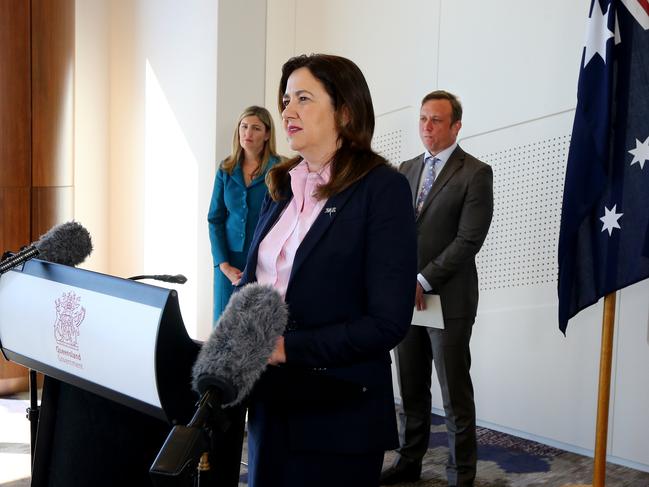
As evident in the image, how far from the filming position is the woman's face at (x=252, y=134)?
3.80 m

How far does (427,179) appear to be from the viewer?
10.9ft

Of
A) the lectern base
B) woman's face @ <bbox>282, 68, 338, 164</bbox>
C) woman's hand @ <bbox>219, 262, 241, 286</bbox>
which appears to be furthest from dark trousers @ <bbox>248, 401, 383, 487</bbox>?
woman's hand @ <bbox>219, 262, 241, 286</bbox>

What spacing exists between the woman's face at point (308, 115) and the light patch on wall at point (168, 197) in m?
3.76

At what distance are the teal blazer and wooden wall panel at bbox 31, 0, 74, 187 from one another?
1.39 meters

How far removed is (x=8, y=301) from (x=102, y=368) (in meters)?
0.43

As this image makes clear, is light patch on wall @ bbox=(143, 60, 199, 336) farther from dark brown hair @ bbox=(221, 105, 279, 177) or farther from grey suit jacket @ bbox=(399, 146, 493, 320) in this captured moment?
grey suit jacket @ bbox=(399, 146, 493, 320)

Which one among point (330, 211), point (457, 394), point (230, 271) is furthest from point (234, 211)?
point (330, 211)

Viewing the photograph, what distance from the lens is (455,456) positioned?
3160mm

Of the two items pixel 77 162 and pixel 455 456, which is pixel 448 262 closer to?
pixel 455 456

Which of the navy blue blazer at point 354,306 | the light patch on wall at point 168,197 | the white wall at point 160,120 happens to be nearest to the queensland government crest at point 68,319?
the navy blue blazer at point 354,306

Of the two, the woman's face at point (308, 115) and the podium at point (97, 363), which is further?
the woman's face at point (308, 115)

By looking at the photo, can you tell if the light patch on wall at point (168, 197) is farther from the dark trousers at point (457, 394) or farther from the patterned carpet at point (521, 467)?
the dark trousers at point (457, 394)

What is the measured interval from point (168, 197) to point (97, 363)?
14.0ft

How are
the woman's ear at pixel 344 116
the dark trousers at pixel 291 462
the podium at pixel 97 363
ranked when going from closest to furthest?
the podium at pixel 97 363 < the dark trousers at pixel 291 462 < the woman's ear at pixel 344 116
